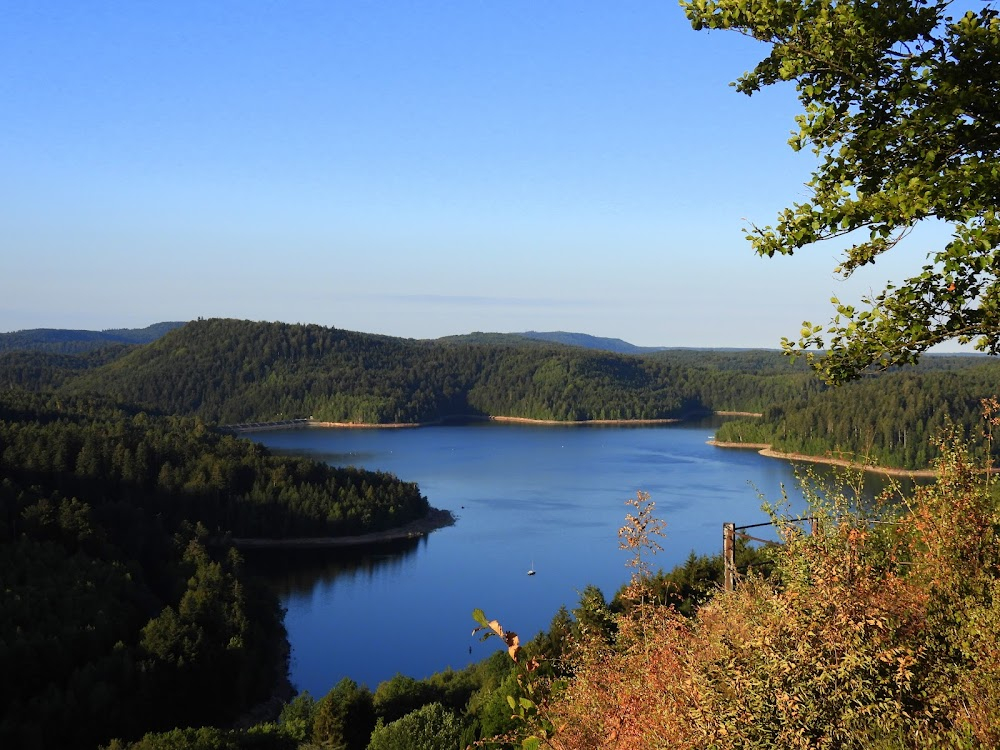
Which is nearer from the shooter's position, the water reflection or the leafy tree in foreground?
the leafy tree in foreground

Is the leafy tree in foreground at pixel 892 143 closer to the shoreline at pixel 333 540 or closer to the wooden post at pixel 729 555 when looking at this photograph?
the wooden post at pixel 729 555

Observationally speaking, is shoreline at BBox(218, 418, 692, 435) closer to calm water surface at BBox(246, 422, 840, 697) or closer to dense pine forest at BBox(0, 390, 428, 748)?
calm water surface at BBox(246, 422, 840, 697)

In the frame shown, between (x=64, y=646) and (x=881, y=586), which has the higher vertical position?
(x=881, y=586)

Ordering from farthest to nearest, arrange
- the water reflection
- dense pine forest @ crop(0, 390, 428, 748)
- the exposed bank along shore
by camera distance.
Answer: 1. the exposed bank along shore
2. the water reflection
3. dense pine forest @ crop(0, 390, 428, 748)

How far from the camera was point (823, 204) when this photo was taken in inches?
241

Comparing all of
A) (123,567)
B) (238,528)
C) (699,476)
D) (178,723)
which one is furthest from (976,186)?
(699,476)

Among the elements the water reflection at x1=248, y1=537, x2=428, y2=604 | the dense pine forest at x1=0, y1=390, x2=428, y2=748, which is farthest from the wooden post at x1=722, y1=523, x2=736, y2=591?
the water reflection at x1=248, y1=537, x2=428, y2=604

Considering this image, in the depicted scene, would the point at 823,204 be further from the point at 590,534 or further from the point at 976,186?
the point at 590,534

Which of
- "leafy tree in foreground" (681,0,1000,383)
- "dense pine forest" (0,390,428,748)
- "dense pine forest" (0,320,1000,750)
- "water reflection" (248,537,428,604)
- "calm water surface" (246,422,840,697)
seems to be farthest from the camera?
"water reflection" (248,537,428,604)

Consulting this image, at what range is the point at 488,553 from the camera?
201 feet

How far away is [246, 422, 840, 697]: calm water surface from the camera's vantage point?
4344cm

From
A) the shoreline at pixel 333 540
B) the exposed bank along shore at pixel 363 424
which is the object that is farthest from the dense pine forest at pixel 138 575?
the exposed bank along shore at pixel 363 424

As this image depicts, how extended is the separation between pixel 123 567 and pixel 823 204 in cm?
4494

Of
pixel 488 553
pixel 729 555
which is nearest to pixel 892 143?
pixel 729 555
